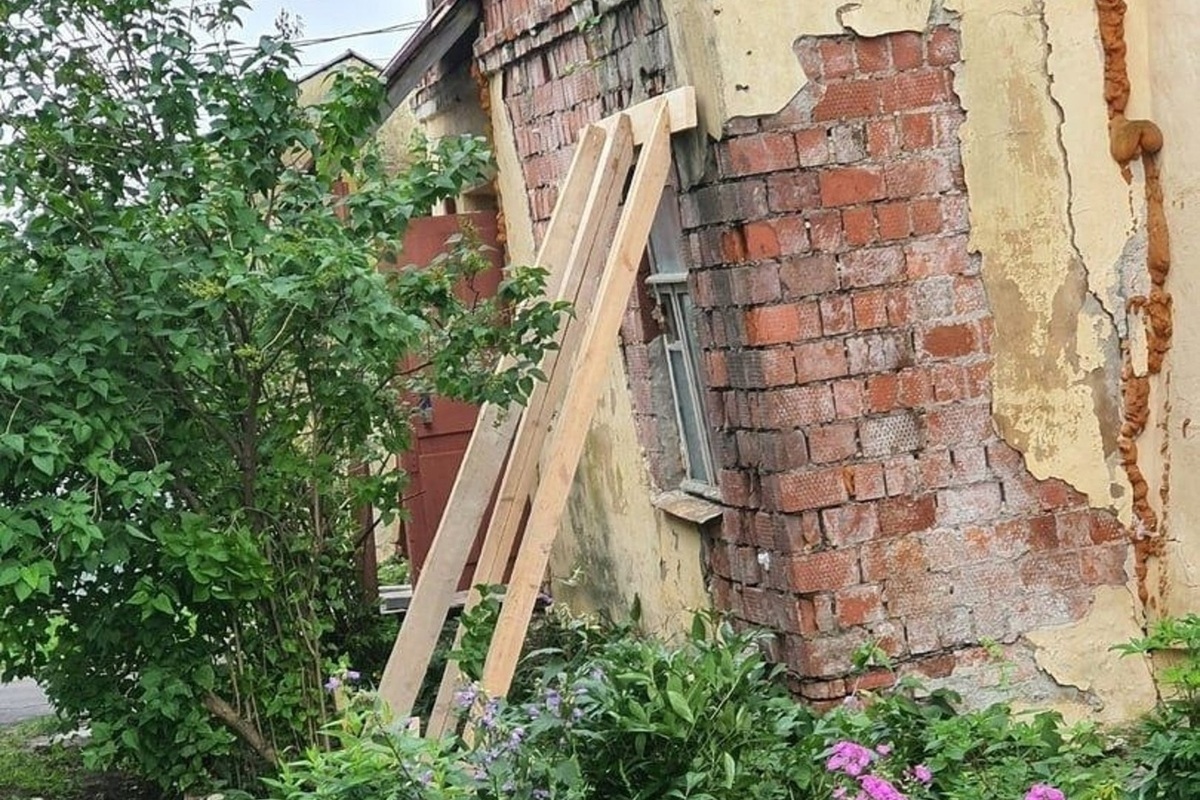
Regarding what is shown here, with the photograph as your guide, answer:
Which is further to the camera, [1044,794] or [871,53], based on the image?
[871,53]

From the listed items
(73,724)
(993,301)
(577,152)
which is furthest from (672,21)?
(73,724)

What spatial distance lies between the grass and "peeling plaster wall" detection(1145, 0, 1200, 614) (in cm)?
384

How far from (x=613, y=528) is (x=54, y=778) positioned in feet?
8.28

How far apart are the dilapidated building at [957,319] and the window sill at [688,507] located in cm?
46

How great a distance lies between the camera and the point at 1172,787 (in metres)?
3.84

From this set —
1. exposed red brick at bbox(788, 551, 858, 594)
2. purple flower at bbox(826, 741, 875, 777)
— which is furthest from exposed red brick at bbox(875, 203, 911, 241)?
purple flower at bbox(826, 741, 875, 777)

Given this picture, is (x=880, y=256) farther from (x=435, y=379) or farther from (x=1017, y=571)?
(x=435, y=379)

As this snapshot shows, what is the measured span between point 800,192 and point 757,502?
98 centimetres

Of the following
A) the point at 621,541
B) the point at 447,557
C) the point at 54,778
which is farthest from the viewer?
the point at 621,541

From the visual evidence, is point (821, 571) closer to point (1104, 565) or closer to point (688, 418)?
point (1104, 565)

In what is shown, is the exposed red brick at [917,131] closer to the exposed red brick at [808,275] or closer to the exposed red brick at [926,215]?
the exposed red brick at [926,215]

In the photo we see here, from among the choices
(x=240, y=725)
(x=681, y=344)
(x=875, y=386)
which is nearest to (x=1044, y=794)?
(x=875, y=386)

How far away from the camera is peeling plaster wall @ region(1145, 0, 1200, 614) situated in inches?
191

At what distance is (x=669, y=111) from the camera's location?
5125 millimetres
